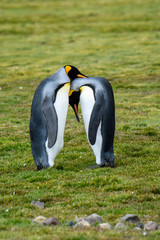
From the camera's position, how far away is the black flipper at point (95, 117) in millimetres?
10219

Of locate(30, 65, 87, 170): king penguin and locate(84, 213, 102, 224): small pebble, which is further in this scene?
locate(30, 65, 87, 170): king penguin

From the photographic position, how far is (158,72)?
2562 cm

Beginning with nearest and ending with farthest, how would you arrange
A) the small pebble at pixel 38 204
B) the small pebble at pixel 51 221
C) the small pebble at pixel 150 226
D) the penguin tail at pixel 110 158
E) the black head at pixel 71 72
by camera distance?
the small pebble at pixel 150 226 → the small pebble at pixel 51 221 → the small pebble at pixel 38 204 → the penguin tail at pixel 110 158 → the black head at pixel 71 72

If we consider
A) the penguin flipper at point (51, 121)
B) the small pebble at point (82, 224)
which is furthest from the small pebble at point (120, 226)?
the penguin flipper at point (51, 121)

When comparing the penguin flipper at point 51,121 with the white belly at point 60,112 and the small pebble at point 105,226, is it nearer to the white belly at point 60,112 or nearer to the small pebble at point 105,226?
the white belly at point 60,112

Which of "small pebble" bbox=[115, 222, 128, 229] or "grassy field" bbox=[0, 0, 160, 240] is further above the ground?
"small pebble" bbox=[115, 222, 128, 229]

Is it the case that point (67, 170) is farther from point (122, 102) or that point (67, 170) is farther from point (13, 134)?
point (122, 102)

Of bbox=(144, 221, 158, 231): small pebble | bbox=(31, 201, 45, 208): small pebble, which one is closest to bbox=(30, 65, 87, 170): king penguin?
bbox=(31, 201, 45, 208): small pebble

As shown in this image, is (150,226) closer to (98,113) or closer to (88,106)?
(98,113)

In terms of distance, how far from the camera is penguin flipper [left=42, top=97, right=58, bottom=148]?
10.0 m

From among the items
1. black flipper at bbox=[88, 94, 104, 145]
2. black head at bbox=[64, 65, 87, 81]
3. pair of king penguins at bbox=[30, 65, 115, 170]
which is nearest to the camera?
pair of king penguins at bbox=[30, 65, 115, 170]

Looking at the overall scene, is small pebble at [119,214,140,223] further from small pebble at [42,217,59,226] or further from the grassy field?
small pebble at [42,217,59,226]

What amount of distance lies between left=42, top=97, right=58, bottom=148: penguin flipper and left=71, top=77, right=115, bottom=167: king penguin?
80cm

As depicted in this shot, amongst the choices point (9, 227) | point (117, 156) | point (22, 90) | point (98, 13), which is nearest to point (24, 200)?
point (9, 227)
